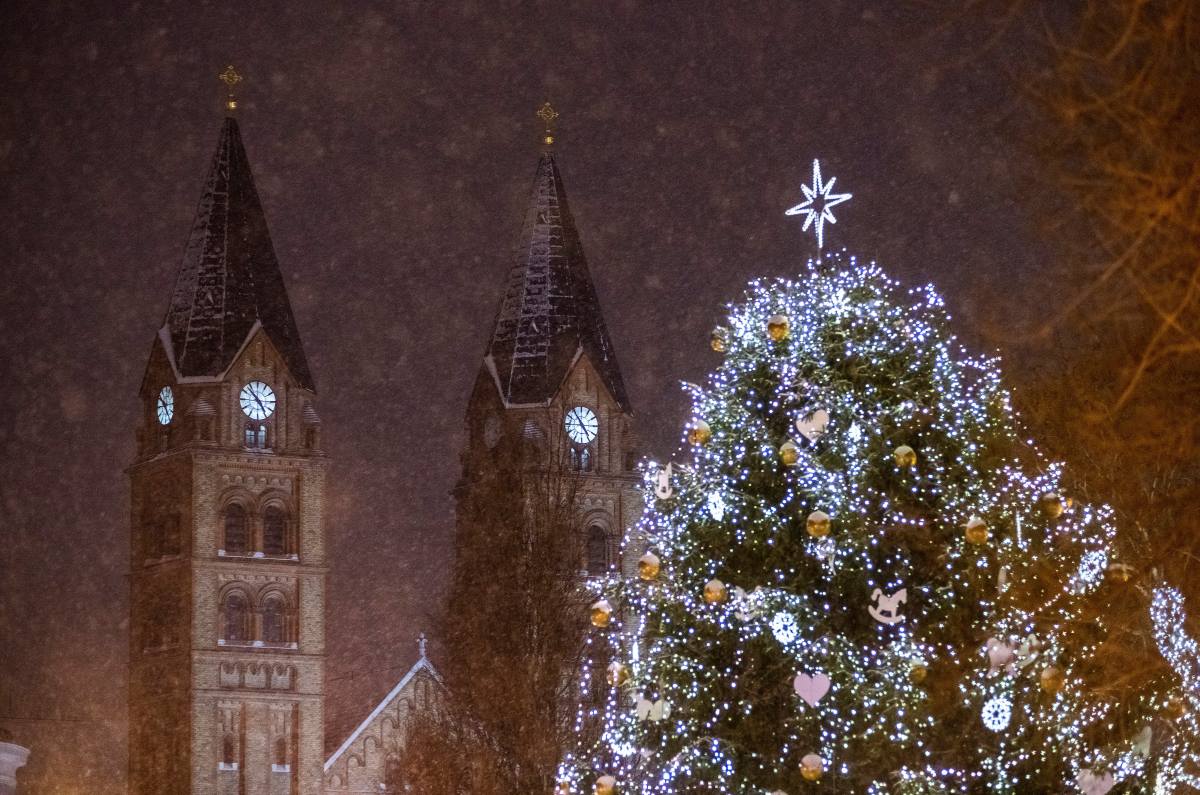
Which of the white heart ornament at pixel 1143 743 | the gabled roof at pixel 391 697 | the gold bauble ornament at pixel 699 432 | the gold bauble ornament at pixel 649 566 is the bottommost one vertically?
the white heart ornament at pixel 1143 743

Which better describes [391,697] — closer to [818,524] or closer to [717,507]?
[717,507]

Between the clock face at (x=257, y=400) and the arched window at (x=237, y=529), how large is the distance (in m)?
2.32

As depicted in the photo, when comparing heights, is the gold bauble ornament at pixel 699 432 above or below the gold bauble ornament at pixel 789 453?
above

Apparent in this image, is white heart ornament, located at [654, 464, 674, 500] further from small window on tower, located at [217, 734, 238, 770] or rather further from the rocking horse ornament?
small window on tower, located at [217, 734, 238, 770]

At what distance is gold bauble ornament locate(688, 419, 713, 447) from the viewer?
816 inches

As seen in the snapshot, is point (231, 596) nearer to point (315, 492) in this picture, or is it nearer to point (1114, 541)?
point (315, 492)

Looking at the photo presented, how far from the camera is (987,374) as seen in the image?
21.1 meters

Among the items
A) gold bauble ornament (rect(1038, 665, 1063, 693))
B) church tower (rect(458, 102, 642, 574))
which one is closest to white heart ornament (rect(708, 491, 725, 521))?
gold bauble ornament (rect(1038, 665, 1063, 693))

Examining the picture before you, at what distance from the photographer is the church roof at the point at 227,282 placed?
61.1 m

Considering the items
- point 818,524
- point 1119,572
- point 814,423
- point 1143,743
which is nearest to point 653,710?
point 818,524

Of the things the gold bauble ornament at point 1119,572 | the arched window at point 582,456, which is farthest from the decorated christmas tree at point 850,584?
the arched window at point 582,456

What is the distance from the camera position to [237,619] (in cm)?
6150

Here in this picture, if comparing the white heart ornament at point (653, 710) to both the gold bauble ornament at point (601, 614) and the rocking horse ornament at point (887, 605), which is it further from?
the rocking horse ornament at point (887, 605)

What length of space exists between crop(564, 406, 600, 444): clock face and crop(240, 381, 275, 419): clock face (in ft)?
24.3
